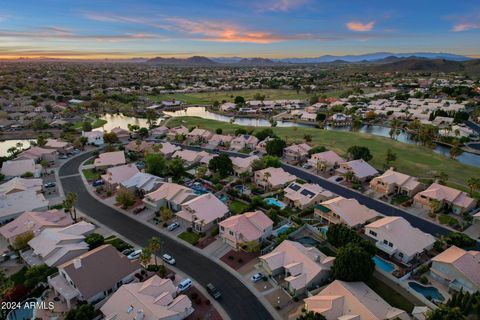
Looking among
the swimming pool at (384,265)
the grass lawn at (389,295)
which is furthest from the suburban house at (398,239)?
the grass lawn at (389,295)

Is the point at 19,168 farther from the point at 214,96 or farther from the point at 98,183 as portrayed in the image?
the point at 214,96

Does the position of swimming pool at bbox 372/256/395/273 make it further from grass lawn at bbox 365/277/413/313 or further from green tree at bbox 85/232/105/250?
green tree at bbox 85/232/105/250

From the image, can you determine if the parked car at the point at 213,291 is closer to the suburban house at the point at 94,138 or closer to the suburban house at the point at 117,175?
the suburban house at the point at 117,175

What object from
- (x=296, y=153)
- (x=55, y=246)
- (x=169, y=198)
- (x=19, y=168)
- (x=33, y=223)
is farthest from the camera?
(x=296, y=153)

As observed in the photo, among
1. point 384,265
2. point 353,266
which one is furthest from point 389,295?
point 384,265

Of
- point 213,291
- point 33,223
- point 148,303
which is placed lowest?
point 213,291

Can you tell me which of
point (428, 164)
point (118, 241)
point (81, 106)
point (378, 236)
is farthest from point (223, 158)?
point (81, 106)
